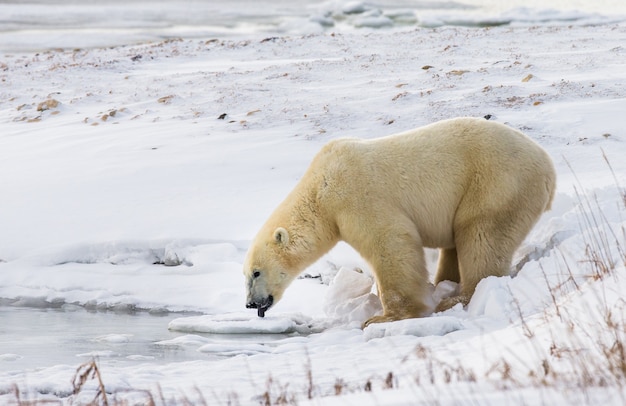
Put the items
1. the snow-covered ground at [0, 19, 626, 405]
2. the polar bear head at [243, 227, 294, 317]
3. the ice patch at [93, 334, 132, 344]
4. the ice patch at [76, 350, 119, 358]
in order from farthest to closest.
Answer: the polar bear head at [243, 227, 294, 317]
the ice patch at [93, 334, 132, 344]
the ice patch at [76, 350, 119, 358]
the snow-covered ground at [0, 19, 626, 405]

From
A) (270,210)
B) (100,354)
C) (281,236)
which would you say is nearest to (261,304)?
(281,236)

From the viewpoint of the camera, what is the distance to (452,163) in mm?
6039

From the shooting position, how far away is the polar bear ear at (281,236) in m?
6.16

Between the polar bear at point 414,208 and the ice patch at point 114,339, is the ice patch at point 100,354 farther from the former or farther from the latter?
the polar bear at point 414,208

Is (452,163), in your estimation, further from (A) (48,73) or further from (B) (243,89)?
(A) (48,73)

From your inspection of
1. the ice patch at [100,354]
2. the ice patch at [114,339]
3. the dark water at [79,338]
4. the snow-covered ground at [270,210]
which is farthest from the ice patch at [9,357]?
the ice patch at [114,339]

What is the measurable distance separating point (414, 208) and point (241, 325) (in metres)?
1.50

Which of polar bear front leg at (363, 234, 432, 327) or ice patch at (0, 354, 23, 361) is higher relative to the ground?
polar bear front leg at (363, 234, 432, 327)

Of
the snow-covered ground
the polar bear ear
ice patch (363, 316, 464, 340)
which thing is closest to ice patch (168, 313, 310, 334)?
the snow-covered ground

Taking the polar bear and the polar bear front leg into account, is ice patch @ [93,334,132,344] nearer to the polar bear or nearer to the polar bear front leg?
the polar bear

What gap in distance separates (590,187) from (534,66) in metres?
7.51

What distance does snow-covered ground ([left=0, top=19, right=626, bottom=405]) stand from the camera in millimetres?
4043

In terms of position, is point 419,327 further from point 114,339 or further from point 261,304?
point 114,339

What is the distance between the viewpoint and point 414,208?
6109 mm
